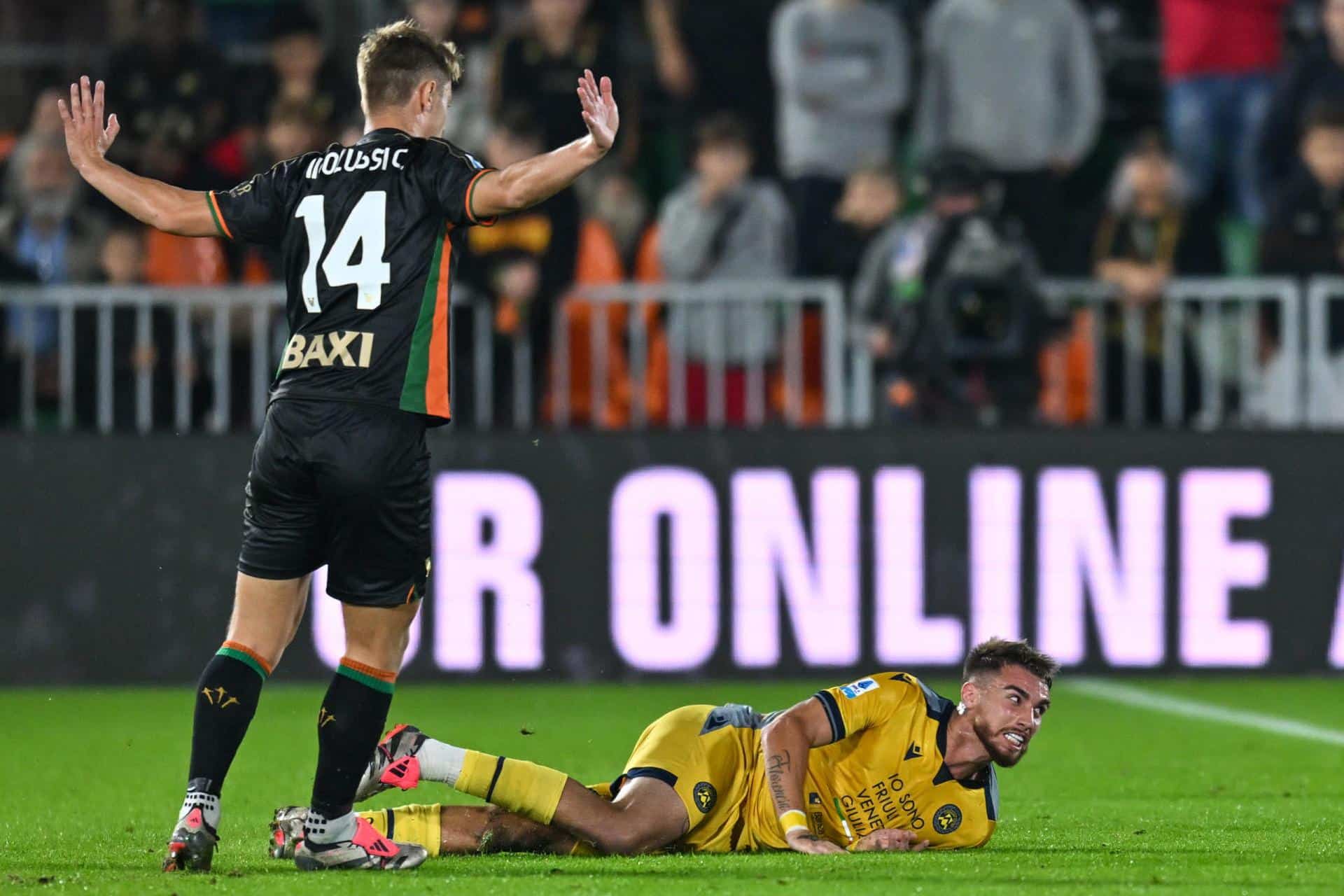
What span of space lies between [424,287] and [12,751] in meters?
4.03

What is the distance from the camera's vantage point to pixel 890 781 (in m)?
6.14

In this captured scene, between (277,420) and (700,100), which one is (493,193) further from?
(700,100)

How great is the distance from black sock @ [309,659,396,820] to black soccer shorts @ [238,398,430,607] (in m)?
0.20

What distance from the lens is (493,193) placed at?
5.60m

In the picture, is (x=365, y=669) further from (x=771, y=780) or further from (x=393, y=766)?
(x=771, y=780)

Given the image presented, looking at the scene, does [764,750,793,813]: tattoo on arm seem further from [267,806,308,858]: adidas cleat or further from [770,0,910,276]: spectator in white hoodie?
[770,0,910,276]: spectator in white hoodie

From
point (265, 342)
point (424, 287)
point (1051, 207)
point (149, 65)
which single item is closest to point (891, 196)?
point (1051, 207)

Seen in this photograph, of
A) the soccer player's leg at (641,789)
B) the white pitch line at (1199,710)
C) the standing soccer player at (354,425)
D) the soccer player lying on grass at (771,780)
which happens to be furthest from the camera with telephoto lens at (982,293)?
the standing soccer player at (354,425)

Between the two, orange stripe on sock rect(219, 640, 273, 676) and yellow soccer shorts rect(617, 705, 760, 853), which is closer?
orange stripe on sock rect(219, 640, 273, 676)

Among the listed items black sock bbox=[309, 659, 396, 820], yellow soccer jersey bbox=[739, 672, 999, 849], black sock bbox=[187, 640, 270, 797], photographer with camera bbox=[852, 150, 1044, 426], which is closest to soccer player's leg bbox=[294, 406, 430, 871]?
black sock bbox=[309, 659, 396, 820]

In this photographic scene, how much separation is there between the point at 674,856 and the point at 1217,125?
8.06 metres

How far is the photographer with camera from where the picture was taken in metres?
11.3

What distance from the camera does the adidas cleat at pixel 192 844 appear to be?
18.6ft

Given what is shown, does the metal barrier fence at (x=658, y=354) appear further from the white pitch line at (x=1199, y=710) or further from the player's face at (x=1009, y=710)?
the player's face at (x=1009, y=710)
